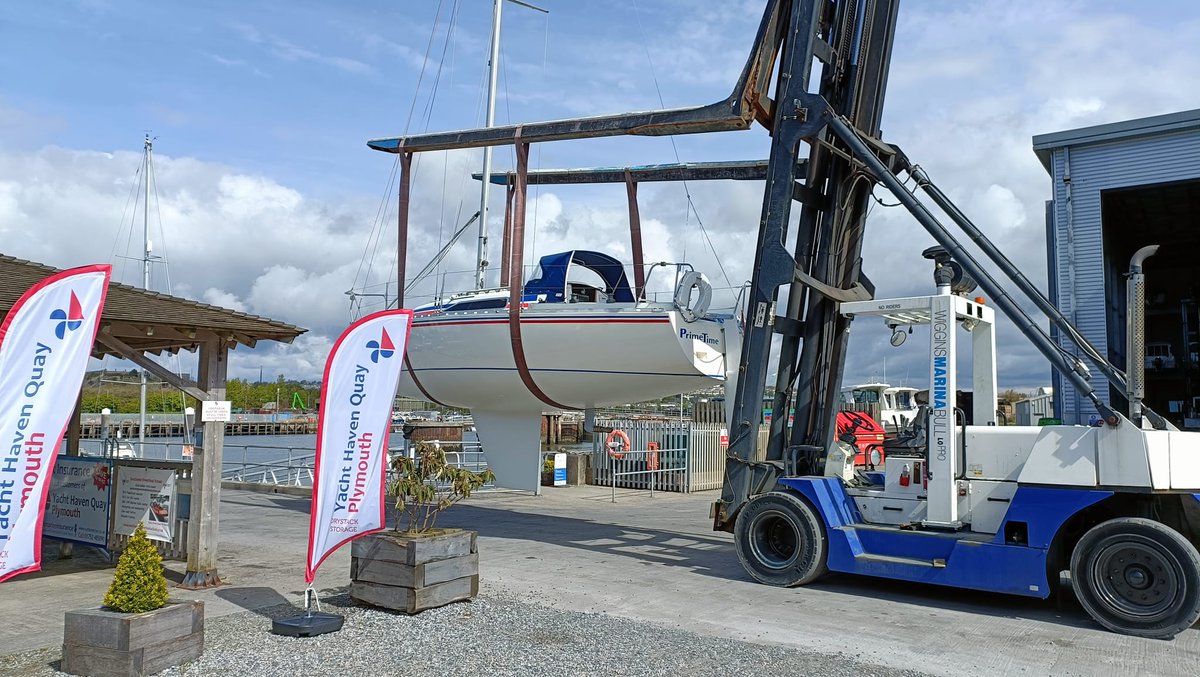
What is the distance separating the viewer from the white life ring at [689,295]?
543 inches

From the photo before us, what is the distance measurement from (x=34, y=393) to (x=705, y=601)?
5936mm

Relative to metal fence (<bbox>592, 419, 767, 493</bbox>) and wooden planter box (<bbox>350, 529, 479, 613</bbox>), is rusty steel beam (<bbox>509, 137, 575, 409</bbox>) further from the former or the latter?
wooden planter box (<bbox>350, 529, 479, 613</bbox>)

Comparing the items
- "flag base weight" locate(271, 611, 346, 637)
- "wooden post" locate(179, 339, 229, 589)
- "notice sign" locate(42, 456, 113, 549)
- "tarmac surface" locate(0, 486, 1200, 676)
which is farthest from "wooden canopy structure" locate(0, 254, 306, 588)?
"flag base weight" locate(271, 611, 346, 637)

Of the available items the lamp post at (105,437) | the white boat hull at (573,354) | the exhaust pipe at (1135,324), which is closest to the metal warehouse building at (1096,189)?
the exhaust pipe at (1135,324)

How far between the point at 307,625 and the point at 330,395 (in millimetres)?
1789

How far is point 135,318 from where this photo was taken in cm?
855

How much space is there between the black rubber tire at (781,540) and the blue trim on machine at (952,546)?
0.49 feet

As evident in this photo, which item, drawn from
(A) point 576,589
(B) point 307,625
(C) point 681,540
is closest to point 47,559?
(B) point 307,625

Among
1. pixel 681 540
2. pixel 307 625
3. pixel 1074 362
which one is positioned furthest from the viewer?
pixel 681 540

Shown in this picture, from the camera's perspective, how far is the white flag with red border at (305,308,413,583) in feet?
23.4

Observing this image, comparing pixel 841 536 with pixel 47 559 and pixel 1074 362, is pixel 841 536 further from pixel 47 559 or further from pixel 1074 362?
pixel 47 559

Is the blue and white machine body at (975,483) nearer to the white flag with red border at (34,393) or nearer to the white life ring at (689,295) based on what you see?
the white life ring at (689,295)

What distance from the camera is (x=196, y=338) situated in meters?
9.49

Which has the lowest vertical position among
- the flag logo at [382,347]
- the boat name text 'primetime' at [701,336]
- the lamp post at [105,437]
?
the lamp post at [105,437]
